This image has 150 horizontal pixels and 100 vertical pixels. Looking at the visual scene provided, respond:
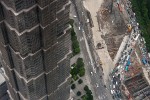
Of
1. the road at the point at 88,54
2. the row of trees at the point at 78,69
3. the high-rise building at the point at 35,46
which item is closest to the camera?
the high-rise building at the point at 35,46

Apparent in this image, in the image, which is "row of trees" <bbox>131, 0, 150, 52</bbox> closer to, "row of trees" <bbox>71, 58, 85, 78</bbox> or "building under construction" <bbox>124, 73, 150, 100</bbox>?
"building under construction" <bbox>124, 73, 150, 100</bbox>

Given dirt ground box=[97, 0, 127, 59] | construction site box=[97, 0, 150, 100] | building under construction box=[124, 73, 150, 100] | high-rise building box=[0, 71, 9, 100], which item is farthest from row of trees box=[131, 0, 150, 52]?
high-rise building box=[0, 71, 9, 100]

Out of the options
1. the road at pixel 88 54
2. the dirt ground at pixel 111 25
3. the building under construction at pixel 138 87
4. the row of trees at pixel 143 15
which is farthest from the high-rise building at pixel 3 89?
the row of trees at pixel 143 15

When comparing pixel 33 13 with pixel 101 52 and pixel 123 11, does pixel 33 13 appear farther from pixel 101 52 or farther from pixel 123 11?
pixel 123 11

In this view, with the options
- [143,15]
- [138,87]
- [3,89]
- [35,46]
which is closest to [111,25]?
[143,15]

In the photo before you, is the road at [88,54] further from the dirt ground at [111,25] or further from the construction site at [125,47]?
the dirt ground at [111,25]

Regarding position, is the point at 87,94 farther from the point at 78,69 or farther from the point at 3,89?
the point at 3,89
